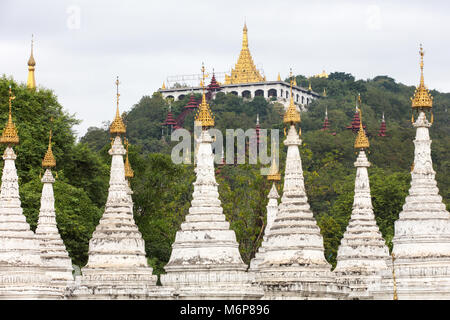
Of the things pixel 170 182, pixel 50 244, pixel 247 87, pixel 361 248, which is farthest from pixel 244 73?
pixel 361 248

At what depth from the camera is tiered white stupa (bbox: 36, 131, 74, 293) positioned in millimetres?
57031

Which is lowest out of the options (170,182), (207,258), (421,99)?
(207,258)

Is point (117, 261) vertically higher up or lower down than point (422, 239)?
lower down

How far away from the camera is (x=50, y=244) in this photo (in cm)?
5769

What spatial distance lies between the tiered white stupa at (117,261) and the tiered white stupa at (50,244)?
18.5 ft

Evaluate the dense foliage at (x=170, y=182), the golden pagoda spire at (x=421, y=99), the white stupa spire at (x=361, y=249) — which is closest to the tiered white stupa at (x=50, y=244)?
the dense foliage at (x=170, y=182)

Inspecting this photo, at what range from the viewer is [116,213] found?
51812mm

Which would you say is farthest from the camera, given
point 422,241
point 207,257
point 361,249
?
point 361,249

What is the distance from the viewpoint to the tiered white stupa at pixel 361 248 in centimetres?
5475

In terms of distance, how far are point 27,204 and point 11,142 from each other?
13.7 metres

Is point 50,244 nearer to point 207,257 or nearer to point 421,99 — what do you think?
point 207,257

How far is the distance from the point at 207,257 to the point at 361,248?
10.2 metres
